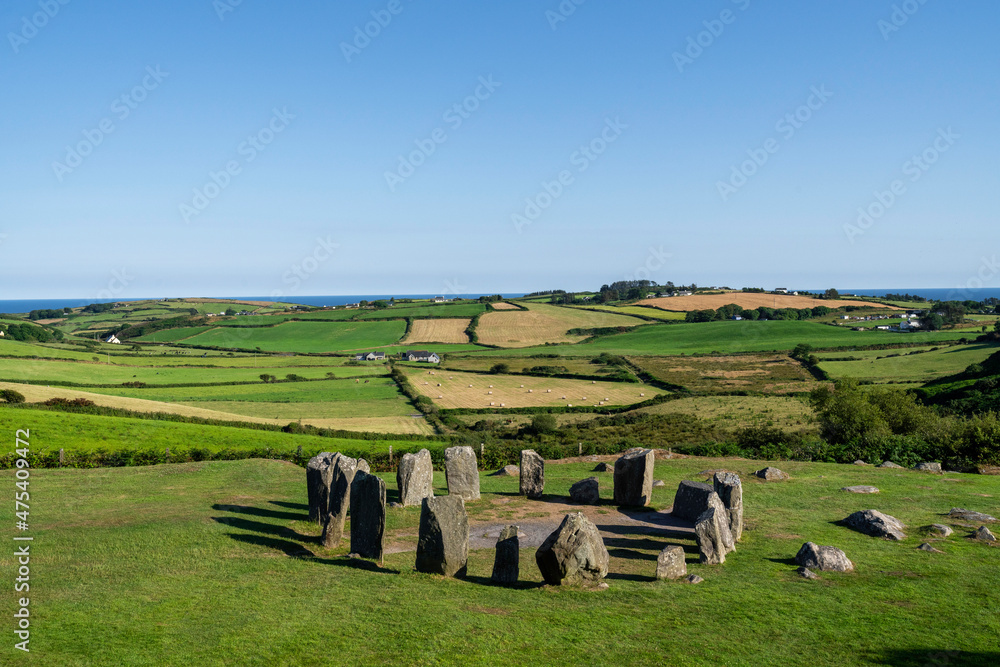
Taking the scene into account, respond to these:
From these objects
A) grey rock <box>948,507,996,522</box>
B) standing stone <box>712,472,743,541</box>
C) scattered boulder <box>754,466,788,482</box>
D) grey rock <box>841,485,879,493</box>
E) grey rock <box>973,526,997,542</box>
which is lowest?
scattered boulder <box>754,466,788,482</box>

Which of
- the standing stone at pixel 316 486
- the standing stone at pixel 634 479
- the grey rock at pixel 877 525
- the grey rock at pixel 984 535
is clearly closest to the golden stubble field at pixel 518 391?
the standing stone at pixel 634 479

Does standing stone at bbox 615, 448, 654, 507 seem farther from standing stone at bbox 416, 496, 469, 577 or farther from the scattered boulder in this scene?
standing stone at bbox 416, 496, 469, 577

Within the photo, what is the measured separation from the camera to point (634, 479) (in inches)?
932

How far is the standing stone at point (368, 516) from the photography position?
55.6 feet

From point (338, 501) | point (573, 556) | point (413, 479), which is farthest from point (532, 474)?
point (573, 556)

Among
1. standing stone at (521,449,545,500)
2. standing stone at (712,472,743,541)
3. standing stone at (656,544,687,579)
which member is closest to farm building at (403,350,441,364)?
standing stone at (521,449,545,500)

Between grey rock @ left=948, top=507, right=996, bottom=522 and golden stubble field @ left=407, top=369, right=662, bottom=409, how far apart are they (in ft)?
158

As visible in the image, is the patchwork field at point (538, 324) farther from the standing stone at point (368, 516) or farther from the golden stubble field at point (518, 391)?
the standing stone at point (368, 516)

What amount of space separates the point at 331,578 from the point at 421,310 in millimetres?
142723

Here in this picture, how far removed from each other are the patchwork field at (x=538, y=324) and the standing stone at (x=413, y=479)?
91.7 m

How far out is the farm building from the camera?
324 feet

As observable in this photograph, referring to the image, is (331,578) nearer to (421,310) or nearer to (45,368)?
(45,368)

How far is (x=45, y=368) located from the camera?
7344 centimetres

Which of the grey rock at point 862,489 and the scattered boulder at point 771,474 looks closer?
the grey rock at point 862,489
